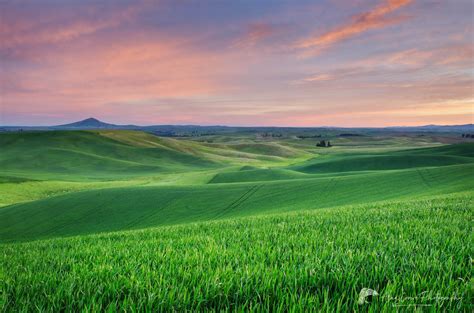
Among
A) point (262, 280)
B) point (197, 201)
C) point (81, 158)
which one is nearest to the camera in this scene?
point (262, 280)

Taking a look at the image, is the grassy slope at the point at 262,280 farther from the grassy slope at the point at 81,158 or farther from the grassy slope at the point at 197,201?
the grassy slope at the point at 81,158

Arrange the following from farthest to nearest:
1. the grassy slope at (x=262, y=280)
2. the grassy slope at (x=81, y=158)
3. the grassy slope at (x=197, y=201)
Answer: the grassy slope at (x=81, y=158) < the grassy slope at (x=197, y=201) < the grassy slope at (x=262, y=280)

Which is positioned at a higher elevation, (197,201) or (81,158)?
(81,158)

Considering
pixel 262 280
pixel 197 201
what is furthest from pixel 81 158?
pixel 262 280

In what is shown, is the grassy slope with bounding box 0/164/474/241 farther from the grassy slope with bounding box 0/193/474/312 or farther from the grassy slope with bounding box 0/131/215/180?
the grassy slope with bounding box 0/131/215/180

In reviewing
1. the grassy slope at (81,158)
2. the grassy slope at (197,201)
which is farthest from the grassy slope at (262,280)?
the grassy slope at (81,158)

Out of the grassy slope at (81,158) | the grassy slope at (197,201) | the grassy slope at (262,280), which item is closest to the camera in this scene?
the grassy slope at (262,280)

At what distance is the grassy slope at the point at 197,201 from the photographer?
27188mm

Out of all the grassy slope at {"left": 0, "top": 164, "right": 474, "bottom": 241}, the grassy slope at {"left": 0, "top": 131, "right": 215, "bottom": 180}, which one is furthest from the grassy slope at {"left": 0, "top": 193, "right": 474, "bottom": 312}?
the grassy slope at {"left": 0, "top": 131, "right": 215, "bottom": 180}

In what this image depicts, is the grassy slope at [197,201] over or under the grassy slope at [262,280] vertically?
under

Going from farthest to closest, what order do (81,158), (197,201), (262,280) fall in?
(81,158) < (197,201) < (262,280)

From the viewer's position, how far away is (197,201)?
3228cm

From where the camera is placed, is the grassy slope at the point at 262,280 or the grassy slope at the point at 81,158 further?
the grassy slope at the point at 81,158

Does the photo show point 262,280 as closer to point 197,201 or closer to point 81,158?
point 197,201
